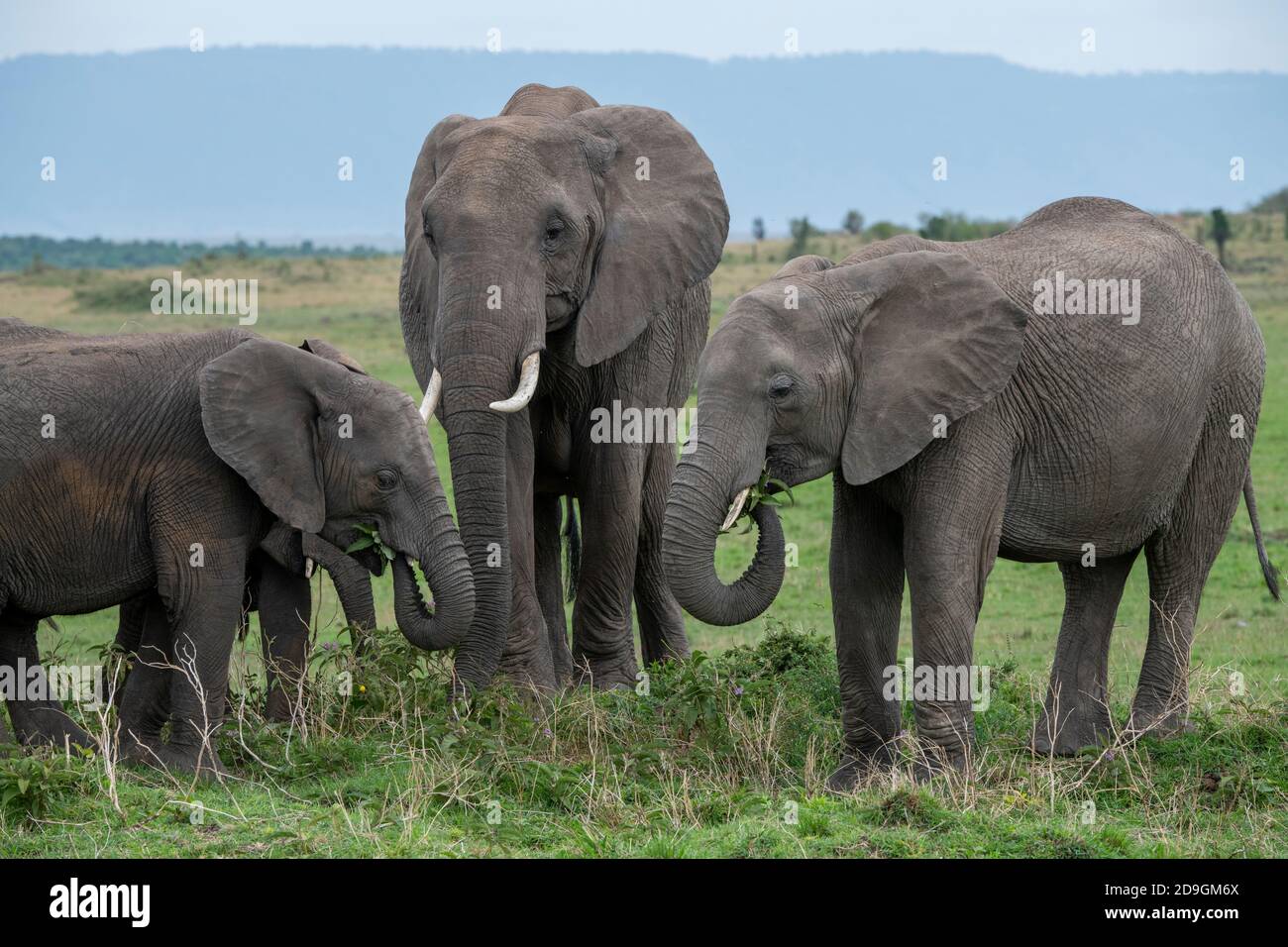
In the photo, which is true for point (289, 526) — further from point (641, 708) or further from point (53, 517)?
point (641, 708)

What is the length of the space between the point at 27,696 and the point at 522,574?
2.43 metres

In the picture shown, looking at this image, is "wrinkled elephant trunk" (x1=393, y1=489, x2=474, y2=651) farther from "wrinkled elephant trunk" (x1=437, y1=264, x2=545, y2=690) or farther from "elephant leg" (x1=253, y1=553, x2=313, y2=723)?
"elephant leg" (x1=253, y1=553, x2=313, y2=723)

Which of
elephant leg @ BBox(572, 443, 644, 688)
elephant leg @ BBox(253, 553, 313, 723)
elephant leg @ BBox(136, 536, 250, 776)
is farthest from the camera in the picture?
elephant leg @ BBox(572, 443, 644, 688)

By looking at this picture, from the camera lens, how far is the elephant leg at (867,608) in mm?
8328

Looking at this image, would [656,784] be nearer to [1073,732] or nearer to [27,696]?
[1073,732]

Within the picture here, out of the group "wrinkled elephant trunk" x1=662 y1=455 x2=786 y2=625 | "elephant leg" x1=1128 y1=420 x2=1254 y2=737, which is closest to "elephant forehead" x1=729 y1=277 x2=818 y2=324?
"wrinkled elephant trunk" x1=662 y1=455 x2=786 y2=625

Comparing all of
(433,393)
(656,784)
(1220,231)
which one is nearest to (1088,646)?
(656,784)

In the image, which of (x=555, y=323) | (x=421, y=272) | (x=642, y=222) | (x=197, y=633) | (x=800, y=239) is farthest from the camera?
(x=800, y=239)

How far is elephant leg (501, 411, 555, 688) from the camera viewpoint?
29.3 ft

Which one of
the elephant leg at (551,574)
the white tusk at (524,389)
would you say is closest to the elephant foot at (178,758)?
the white tusk at (524,389)

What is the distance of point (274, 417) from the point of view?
7.91 metres

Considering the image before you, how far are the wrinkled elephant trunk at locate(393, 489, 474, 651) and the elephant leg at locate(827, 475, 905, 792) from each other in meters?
1.76

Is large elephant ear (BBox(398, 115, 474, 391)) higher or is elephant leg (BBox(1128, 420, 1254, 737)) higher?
large elephant ear (BBox(398, 115, 474, 391))

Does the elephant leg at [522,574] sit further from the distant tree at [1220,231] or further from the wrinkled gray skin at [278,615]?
the distant tree at [1220,231]
